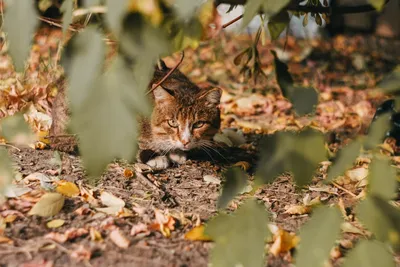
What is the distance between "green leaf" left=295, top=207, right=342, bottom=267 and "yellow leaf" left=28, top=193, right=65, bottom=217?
1212 mm

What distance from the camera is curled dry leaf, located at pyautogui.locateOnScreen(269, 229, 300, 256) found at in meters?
1.59

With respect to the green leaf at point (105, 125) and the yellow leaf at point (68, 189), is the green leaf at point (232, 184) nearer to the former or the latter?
the green leaf at point (105, 125)

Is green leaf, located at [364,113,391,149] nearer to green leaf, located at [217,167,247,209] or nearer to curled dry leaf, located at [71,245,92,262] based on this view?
green leaf, located at [217,167,247,209]

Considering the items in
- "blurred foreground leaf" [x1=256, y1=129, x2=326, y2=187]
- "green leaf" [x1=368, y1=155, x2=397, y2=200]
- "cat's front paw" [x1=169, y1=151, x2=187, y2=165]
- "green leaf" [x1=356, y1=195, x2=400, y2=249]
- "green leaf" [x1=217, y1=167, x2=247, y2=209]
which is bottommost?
"cat's front paw" [x1=169, y1=151, x2=187, y2=165]

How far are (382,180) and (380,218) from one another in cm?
6

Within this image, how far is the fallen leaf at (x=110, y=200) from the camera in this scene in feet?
6.38

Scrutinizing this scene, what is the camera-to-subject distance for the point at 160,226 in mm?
1772

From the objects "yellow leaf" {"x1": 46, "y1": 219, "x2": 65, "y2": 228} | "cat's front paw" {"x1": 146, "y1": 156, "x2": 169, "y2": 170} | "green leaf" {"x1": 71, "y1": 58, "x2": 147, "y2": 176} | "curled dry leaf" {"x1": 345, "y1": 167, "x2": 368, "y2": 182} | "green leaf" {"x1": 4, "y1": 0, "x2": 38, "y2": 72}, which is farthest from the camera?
"cat's front paw" {"x1": 146, "y1": 156, "x2": 169, "y2": 170}

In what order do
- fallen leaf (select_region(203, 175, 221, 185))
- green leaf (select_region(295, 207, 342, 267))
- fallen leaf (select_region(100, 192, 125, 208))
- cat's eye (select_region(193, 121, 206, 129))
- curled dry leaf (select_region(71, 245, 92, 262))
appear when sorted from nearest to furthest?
green leaf (select_region(295, 207, 342, 267)) → curled dry leaf (select_region(71, 245, 92, 262)) → fallen leaf (select_region(100, 192, 125, 208)) → fallen leaf (select_region(203, 175, 221, 185)) → cat's eye (select_region(193, 121, 206, 129))

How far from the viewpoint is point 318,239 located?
78cm

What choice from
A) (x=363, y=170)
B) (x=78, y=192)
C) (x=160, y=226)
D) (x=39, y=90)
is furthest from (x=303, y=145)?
(x=39, y=90)

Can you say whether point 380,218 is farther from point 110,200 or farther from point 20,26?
point 110,200

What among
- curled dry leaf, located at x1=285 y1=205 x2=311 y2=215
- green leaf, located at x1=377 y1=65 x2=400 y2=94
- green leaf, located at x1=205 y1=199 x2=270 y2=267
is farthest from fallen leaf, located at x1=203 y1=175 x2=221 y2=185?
green leaf, located at x1=205 y1=199 x2=270 y2=267

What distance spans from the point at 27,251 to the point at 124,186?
2.24 ft
